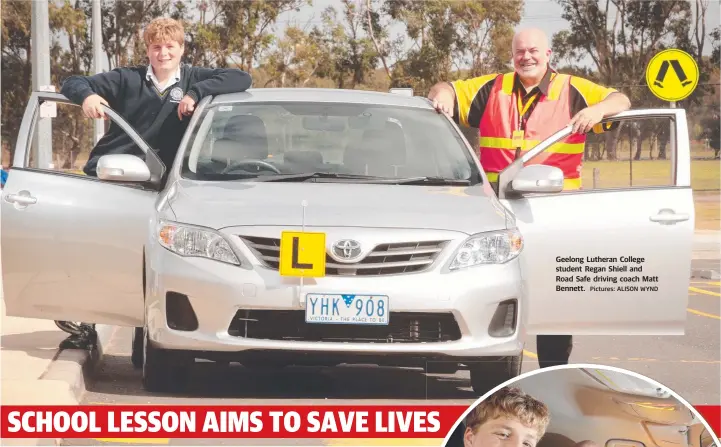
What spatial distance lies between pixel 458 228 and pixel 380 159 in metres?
1.14

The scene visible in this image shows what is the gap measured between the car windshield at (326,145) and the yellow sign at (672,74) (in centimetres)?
1147

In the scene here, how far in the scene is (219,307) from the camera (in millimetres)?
6816

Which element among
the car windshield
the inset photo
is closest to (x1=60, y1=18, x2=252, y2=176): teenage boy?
the car windshield

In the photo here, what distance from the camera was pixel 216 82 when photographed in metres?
8.86

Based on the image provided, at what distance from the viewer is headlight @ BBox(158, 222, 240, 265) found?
688 cm

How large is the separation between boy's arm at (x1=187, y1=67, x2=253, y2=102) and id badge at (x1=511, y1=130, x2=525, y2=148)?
163 cm

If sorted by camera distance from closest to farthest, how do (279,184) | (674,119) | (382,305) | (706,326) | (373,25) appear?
(382,305) → (279,184) → (674,119) → (706,326) → (373,25)

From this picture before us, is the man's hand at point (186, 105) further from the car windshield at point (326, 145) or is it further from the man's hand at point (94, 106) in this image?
the man's hand at point (94, 106)

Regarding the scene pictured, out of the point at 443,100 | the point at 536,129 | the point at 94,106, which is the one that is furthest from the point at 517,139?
the point at 94,106

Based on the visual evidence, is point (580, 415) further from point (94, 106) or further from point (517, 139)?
point (94, 106)

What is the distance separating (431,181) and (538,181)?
0.59 meters

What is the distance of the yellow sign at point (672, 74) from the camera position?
19.4 metres

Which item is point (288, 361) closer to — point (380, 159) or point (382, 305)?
point (382, 305)

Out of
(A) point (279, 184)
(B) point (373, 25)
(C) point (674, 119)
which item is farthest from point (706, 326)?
(B) point (373, 25)
